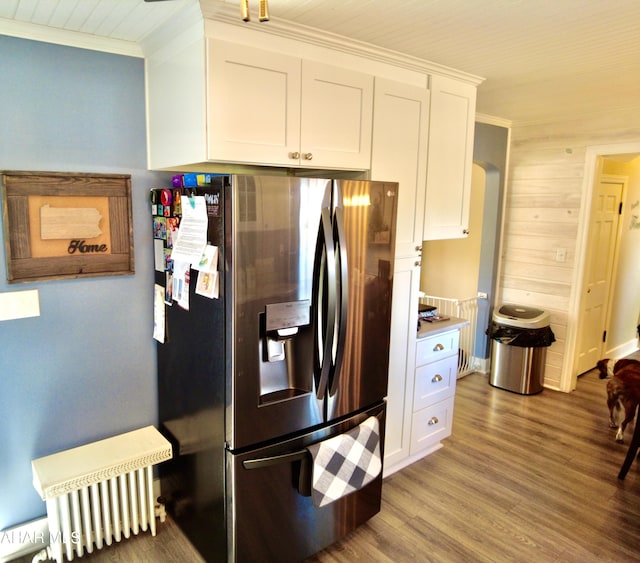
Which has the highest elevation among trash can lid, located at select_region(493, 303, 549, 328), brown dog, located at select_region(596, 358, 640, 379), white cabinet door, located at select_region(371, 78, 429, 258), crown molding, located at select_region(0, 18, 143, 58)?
crown molding, located at select_region(0, 18, 143, 58)

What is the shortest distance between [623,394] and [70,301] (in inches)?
138

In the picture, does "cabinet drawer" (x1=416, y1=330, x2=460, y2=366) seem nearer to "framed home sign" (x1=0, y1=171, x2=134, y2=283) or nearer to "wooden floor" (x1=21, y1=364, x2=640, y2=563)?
"wooden floor" (x1=21, y1=364, x2=640, y2=563)

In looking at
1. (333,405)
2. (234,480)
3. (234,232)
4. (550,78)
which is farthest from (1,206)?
(550,78)

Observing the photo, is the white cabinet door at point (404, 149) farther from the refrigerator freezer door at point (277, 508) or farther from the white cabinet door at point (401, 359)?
the refrigerator freezer door at point (277, 508)

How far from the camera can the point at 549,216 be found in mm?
4168

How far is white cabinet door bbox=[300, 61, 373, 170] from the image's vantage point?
204cm

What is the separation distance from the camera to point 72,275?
213 cm

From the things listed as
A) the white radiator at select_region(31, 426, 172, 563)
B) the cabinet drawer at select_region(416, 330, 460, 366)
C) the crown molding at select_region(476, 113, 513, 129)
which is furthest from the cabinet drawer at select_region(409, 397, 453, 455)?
the crown molding at select_region(476, 113, 513, 129)

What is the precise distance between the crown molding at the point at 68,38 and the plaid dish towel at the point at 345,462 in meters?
1.96

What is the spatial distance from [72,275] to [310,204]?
1170 mm

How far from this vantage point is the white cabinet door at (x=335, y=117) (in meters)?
2.04

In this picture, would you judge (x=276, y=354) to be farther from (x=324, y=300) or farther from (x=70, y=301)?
(x=70, y=301)

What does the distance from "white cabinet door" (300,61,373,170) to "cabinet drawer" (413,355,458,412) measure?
4.42 feet

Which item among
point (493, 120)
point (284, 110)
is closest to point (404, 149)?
point (284, 110)
